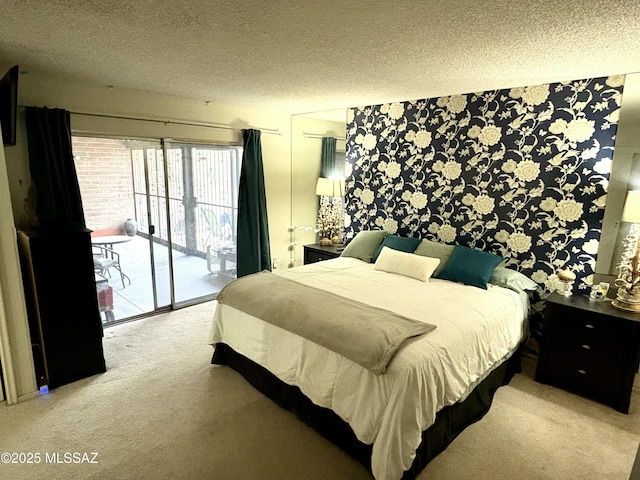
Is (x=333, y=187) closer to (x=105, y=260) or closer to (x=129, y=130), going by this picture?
(x=129, y=130)

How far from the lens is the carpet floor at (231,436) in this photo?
2.04 m

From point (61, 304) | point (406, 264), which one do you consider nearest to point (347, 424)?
point (406, 264)

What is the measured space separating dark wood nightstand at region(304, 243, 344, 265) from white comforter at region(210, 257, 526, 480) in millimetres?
1051

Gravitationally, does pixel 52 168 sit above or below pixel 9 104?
below

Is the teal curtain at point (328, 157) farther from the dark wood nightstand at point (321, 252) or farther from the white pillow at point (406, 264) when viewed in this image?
the white pillow at point (406, 264)

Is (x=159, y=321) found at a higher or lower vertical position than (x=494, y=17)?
lower

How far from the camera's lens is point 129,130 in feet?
12.1

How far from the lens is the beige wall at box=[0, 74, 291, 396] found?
2553 millimetres

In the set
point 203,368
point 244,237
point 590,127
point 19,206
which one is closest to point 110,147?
point 19,206

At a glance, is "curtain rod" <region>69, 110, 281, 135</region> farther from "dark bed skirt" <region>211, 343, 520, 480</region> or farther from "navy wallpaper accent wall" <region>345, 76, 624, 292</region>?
"dark bed skirt" <region>211, 343, 520, 480</region>

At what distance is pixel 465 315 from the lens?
97.7 inches

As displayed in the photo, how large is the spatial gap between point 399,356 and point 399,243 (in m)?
2.07

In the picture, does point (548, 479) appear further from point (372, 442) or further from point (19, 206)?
point (19, 206)

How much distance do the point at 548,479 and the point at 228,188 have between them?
13.8 ft
